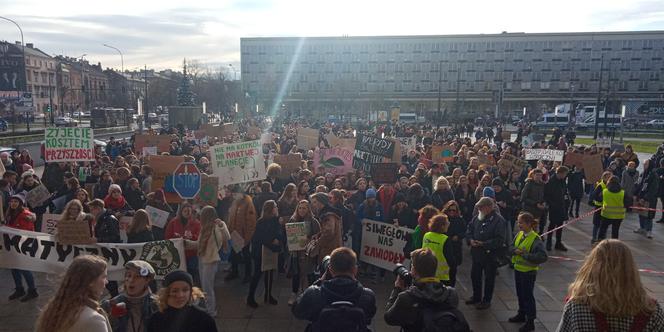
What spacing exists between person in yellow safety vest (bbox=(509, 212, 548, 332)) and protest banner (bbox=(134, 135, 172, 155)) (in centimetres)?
1387

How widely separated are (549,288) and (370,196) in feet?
10.4

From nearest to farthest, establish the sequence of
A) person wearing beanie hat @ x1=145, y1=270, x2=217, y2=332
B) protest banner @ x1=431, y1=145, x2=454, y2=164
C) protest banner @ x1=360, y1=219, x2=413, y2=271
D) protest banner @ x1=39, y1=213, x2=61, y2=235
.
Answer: person wearing beanie hat @ x1=145, y1=270, x2=217, y2=332 → protest banner @ x1=360, y1=219, x2=413, y2=271 → protest banner @ x1=39, y1=213, x2=61, y2=235 → protest banner @ x1=431, y1=145, x2=454, y2=164

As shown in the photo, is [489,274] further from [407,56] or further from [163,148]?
[407,56]

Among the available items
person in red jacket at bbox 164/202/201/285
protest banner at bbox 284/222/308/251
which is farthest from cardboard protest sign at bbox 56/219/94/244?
protest banner at bbox 284/222/308/251

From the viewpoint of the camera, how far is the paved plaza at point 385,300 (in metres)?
6.78

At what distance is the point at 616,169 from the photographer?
13133mm

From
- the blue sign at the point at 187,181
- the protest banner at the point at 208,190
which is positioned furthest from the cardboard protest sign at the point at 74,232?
the protest banner at the point at 208,190

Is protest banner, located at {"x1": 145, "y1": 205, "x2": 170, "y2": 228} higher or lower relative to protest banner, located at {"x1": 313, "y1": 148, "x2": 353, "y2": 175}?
lower

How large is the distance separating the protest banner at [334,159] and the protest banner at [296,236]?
621 centimetres

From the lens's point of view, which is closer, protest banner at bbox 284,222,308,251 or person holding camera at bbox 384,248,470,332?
person holding camera at bbox 384,248,470,332

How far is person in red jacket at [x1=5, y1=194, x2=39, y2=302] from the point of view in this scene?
25.2ft

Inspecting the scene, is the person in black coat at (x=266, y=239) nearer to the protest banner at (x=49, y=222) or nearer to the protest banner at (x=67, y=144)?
the protest banner at (x=49, y=222)

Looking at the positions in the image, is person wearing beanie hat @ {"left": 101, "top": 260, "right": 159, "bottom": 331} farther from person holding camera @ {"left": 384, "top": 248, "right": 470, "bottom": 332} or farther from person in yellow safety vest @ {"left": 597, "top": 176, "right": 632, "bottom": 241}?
person in yellow safety vest @ {"left": 597, "top": 176, "right": 632, "bottom": 241}

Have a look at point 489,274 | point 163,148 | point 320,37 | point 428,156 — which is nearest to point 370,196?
point 489,274
